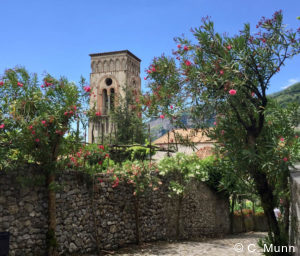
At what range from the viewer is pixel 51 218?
8273 mm

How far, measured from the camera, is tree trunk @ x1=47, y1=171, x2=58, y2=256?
26.5ft

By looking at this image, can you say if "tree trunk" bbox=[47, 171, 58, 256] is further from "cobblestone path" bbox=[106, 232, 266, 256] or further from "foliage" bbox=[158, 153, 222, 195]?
"foliage" bbox=[158, 153, 222, 195]

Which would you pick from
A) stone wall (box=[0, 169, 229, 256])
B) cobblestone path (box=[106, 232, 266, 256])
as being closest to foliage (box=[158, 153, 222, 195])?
stone wall (box=[0, 169, 229, 256])

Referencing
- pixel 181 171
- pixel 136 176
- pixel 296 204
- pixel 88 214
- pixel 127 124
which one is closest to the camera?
pixel 296 204

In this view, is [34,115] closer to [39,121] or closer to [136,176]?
[39,121]

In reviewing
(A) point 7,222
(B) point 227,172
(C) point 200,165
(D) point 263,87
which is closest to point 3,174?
(A) point 7,222

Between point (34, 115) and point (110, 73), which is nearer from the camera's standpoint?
point (34, 115)

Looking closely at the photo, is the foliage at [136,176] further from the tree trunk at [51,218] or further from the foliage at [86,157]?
the tree trunk at [51,218]

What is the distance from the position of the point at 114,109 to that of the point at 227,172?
2400 centimetres

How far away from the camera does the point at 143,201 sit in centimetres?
1198

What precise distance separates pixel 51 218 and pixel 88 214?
157 centimetres

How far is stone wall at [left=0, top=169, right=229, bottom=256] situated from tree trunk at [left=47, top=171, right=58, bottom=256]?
0.15 metres

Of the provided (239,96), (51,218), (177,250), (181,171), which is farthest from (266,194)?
(181,171)

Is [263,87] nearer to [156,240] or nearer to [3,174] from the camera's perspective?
[3,174]
